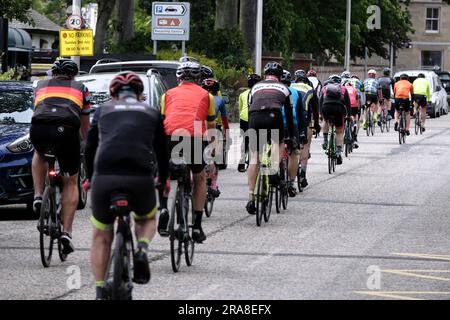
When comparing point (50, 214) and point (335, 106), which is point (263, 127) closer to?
point (50, 214)

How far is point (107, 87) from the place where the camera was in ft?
66.8

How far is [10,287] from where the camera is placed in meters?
11.1

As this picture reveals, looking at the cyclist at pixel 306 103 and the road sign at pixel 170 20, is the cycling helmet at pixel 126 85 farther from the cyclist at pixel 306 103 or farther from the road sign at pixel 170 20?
the road sign at pixel 170 20

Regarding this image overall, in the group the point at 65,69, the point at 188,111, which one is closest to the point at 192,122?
the point at 188,111

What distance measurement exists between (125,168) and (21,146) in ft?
25.0

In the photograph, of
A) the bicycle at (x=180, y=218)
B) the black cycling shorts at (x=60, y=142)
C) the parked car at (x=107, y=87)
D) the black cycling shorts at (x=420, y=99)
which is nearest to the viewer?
the bicycle at (x=180, y=218)

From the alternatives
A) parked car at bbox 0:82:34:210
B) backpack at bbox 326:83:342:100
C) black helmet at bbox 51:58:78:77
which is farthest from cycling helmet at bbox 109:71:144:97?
backpack at bbox 326:83:342:100

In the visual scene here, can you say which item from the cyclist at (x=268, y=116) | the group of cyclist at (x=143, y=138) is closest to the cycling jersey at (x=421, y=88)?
the group of cyclist at (x=143, y=138)

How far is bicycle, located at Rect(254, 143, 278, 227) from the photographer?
16109 millimetres

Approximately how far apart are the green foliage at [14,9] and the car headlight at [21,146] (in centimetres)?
1159

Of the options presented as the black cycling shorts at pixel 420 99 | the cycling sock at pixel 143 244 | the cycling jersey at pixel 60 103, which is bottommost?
the cycling sock at pixel 143 244

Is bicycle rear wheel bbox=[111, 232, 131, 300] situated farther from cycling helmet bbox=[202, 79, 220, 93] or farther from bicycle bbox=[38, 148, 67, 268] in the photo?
cycling helmet bbox=[202, 79, 220, 93]

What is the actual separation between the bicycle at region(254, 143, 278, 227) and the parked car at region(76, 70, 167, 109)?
12.5ft

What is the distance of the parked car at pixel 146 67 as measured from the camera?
946 inches
